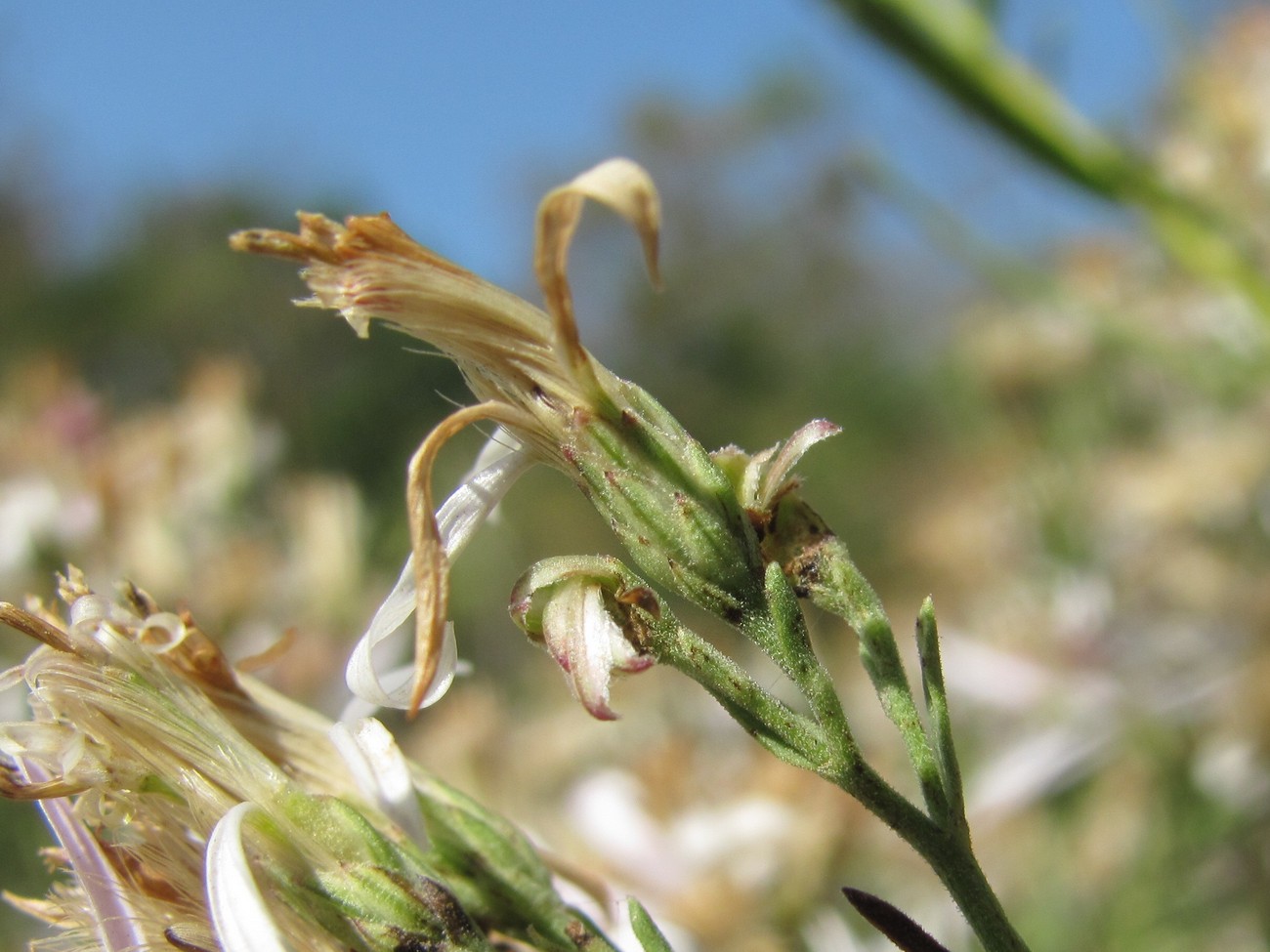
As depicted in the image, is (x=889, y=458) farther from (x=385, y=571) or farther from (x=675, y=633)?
(x=675, y=633)

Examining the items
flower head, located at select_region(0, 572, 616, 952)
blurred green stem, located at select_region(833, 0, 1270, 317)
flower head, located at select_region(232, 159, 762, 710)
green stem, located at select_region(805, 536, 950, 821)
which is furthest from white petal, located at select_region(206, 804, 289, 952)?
blurred green stem, located at select_region(833, 0, 1270, 317)

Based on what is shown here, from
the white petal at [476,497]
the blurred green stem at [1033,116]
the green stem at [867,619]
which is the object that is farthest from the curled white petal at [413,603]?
the blurred green stem at [1033,116]

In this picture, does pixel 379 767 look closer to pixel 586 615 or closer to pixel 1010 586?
pixel 586 615

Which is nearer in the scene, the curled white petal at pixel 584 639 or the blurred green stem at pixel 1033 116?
the curled white petal at pixel 584 639

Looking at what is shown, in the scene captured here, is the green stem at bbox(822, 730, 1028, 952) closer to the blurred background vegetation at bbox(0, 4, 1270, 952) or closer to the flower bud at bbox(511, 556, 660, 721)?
the flower bud at bbox(511, 556, 660, 721)

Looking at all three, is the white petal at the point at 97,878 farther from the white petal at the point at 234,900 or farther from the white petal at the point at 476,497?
the white petal at the point at 476,497
